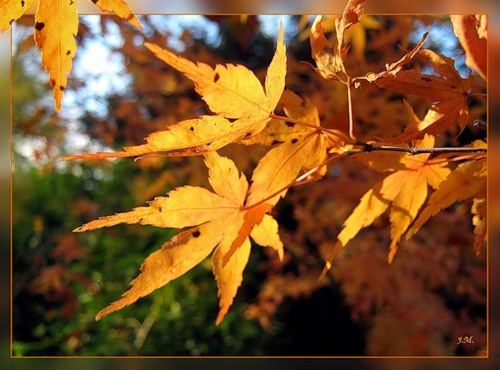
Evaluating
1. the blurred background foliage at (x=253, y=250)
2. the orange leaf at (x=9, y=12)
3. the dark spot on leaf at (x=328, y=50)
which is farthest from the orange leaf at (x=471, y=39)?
the blurred background foliage at (x=253, y=250)

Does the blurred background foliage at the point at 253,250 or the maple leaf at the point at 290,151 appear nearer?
the maple leaf at the point at 290,151

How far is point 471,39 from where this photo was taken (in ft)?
1.70

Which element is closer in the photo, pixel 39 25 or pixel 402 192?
pixel 39 25

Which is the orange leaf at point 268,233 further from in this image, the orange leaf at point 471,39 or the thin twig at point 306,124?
the orange leaf at point 471,39

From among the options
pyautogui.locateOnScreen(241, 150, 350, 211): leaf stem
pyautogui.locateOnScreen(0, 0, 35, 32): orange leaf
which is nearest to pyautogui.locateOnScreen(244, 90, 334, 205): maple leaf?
pyautogui.locateOnScreen(241, 150, 350, 211): leaf stem

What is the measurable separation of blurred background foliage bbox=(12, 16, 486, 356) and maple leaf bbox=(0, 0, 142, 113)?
3.64ft

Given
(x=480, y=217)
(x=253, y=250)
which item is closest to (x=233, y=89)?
(x=480, y=217)

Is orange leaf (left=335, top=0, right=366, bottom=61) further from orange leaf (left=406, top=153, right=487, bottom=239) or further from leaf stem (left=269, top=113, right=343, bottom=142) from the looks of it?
orange leaf (left=406, top=153, right=487, bottom=239)

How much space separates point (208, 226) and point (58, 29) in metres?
0.19

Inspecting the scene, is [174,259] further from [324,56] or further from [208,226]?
[324,56]

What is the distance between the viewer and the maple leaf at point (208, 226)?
46cm

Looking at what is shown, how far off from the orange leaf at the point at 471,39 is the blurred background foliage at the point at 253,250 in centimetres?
99

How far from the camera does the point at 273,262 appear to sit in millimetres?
2314

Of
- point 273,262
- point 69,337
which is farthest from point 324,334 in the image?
point 69,337
